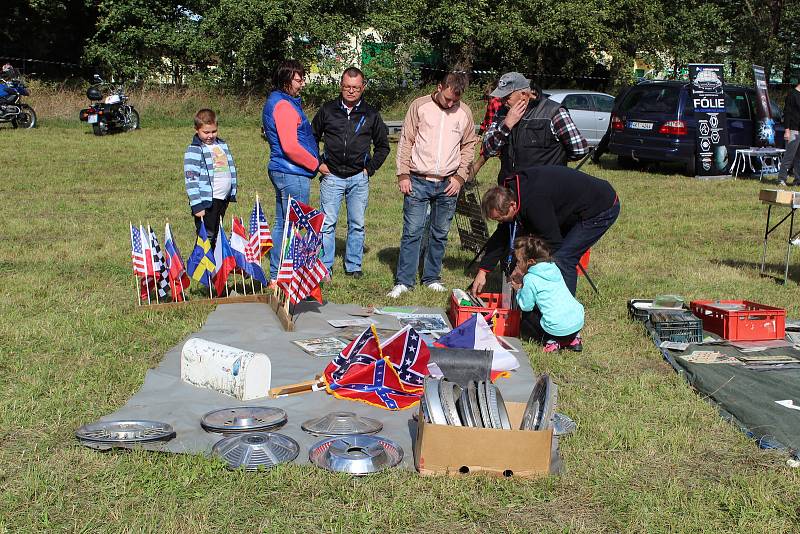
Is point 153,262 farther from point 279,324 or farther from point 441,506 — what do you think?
point 441,506

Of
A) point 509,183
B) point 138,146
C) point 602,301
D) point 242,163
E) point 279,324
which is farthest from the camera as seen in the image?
point 138,146

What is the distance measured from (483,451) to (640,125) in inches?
552

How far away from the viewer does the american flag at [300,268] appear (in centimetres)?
705

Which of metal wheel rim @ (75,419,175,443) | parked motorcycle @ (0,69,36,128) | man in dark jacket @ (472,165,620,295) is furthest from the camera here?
parked motorcycle @ (0,69,36,128)

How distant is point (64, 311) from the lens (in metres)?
7.29

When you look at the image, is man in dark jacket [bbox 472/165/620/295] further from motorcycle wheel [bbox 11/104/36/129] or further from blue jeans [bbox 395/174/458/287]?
motorcycle wheel [bbox 11/104/36/129]

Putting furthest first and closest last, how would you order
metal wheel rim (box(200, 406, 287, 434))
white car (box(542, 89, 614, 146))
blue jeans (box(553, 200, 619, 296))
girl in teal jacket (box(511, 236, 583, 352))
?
white car (box(542, 89, 614, 146)) → blue jeans (box(553, 200, 619, 296)) → girl in teal jacket (box(511, 236, 583, 352)) → metal wheel rim (box(200, 406, 287, 434))

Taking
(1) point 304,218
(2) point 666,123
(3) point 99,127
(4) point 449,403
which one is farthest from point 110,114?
(4) point 449,403

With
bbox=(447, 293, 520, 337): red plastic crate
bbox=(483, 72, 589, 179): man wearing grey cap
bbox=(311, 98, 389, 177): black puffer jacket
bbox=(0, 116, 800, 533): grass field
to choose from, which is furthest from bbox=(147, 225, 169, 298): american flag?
bbox=(483, 72, 589, 179): man wearing grey cap

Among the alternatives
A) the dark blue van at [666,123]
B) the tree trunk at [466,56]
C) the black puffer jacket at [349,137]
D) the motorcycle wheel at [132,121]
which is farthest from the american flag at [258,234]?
the tree trunk at [466,56]

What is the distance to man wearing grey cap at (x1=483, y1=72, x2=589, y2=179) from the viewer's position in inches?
299

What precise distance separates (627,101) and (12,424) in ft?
48.5

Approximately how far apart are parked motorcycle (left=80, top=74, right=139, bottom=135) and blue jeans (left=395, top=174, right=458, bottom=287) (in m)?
14.4

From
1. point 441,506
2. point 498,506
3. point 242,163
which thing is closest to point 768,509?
point 498,506
